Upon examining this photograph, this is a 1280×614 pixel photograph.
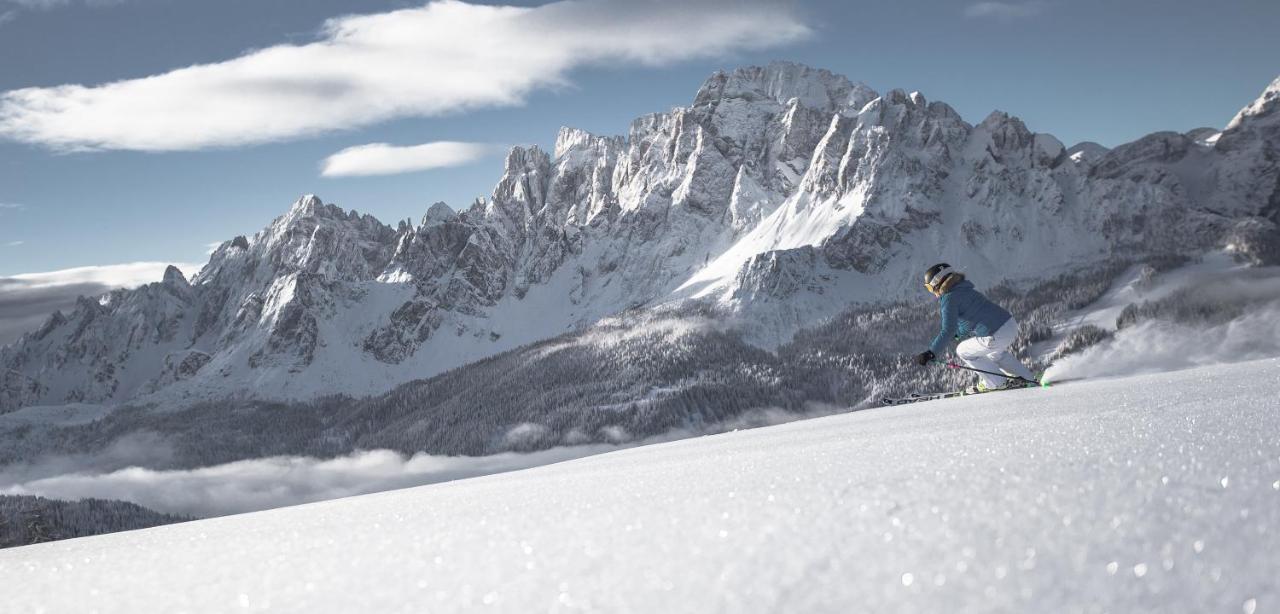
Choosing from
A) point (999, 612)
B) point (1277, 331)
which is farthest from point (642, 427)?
point (999, 612)

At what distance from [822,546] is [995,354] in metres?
11.7

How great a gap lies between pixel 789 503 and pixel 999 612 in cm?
95

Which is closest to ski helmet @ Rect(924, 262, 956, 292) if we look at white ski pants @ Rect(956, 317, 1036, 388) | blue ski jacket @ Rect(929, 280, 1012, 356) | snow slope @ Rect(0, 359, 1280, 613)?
blue ski jacket @ Rect(929, 280, 1012, 356)

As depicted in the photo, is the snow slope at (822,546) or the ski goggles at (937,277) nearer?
the snow slope at (822,546)

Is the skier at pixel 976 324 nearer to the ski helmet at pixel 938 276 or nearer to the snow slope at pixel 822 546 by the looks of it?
the ski helmet at pixel 938 276

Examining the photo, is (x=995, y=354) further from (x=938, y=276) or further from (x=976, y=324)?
(x=938, y=276)

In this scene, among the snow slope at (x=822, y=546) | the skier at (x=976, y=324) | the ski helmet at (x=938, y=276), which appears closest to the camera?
the snow slope at (x=822, y=546)

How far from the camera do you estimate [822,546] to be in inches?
63.5

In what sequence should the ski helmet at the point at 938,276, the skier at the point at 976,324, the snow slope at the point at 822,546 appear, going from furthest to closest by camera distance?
1. the ski helmet at the point at 938,276
2. the skier at the point at 976,324
3. the snow slope at the point at 822,546

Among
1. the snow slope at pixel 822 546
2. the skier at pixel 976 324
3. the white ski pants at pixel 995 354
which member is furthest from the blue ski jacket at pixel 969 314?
the snow slope at pixel 822 546

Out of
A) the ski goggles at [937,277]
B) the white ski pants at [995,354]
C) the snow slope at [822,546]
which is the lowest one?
the white ski pants at [995,354]

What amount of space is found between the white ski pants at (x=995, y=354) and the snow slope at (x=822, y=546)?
9.04 metres

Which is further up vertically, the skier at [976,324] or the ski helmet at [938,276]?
the ski helmet at [938,276]

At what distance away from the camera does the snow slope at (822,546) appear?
1.34m
